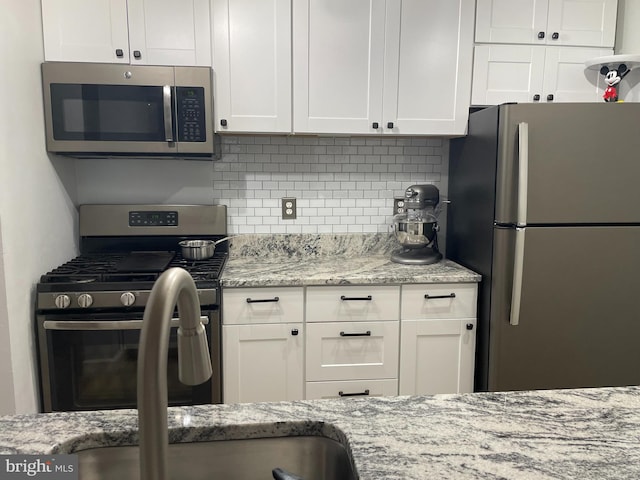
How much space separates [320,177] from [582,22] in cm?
157

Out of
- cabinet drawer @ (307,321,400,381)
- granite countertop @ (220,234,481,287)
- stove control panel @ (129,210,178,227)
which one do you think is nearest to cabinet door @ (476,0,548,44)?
granite countertop @ (220,234,481,287)

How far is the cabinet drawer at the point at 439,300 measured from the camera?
2273 millimetres

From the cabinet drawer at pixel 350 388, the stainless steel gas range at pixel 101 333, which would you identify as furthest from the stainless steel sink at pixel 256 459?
the cabinet drawer at pixel 350 388

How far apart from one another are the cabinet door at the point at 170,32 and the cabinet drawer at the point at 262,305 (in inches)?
43.7

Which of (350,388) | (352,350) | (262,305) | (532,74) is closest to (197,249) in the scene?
(262,305)

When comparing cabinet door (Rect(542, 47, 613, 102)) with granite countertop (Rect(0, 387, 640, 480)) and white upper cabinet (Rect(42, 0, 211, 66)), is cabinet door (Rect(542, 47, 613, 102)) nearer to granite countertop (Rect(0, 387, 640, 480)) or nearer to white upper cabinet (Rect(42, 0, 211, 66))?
white upper cabinet (Rect(42, 0, 211, 66))

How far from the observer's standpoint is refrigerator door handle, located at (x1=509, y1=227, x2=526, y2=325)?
6.88 feet

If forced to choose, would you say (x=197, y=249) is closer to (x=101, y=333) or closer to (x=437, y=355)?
(x=101, y=333)

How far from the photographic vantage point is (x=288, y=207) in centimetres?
272

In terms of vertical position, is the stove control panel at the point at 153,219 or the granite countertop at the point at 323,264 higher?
the stove control panel at the point at 153,219

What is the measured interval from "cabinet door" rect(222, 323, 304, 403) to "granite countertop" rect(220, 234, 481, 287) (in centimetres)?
23

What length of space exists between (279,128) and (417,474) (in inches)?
74.5

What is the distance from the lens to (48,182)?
2199 mm

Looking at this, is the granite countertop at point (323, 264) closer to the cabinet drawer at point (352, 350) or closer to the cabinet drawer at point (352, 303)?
the cabinet drawer at point (352, 303)
